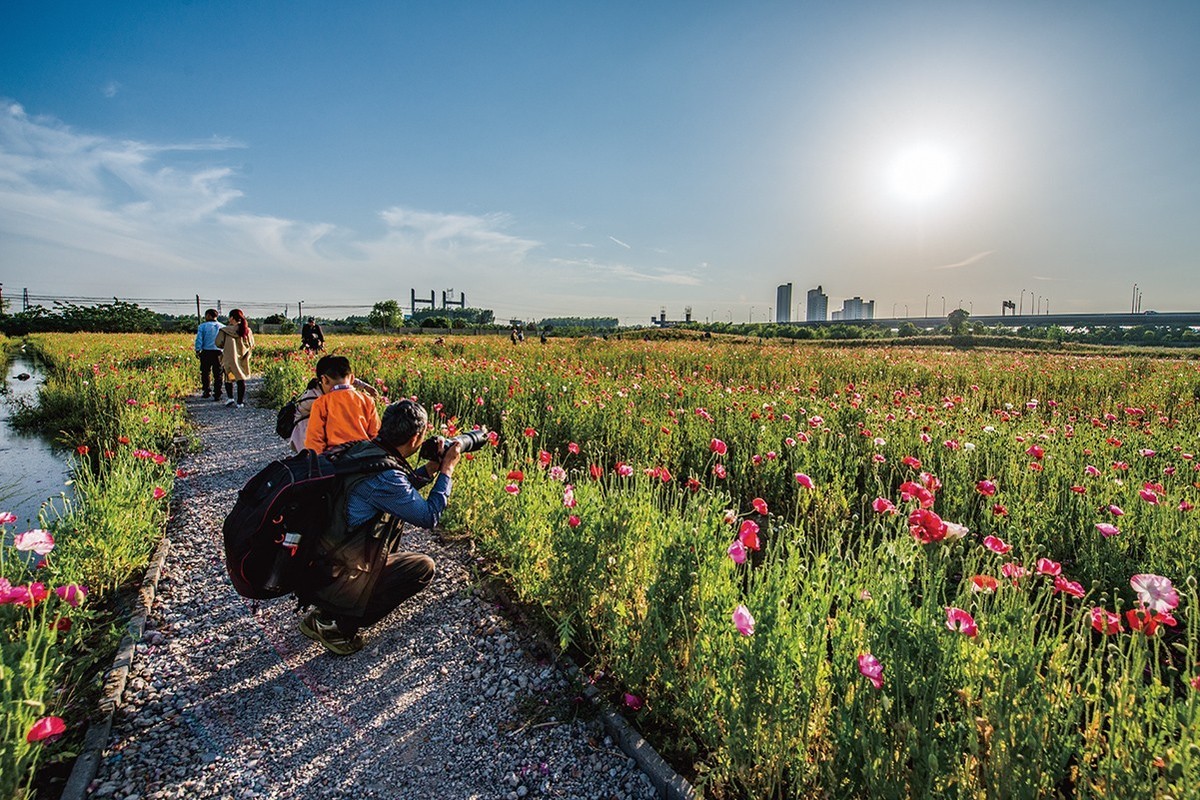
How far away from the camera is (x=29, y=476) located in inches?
256

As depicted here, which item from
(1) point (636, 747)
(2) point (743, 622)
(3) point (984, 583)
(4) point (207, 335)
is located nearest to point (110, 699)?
(1) point (636, 747)

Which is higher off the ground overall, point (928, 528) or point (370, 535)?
point (928, 528)

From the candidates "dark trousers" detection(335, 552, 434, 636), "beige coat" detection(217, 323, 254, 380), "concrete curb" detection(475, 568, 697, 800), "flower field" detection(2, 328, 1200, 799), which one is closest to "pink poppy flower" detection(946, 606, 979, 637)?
"flower field" detection(2, 328, 1200, 799)

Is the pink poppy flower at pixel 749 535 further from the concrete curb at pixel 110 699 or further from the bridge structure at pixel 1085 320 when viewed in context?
the bridge structure at pixel 1085 320

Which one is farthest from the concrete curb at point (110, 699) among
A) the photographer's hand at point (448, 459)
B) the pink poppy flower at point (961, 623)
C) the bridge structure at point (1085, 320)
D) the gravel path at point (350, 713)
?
the bridge structure at point (1085, 320)

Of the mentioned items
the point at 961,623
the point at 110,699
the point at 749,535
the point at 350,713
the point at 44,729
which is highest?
the point at 749,535

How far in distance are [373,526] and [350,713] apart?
87 cm

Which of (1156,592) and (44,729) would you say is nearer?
(1156,592)

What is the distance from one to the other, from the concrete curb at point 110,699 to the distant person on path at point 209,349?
25.8 feet

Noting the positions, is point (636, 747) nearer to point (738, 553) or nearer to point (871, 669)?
point (738, 553)

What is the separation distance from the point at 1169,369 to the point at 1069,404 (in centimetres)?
729

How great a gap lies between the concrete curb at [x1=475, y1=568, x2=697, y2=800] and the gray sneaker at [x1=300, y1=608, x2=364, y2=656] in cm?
111

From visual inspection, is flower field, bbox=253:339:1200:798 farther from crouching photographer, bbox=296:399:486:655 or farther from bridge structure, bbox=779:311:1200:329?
bridge structure, bbox=779:311:1200:329

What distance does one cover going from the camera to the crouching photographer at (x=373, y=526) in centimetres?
280
